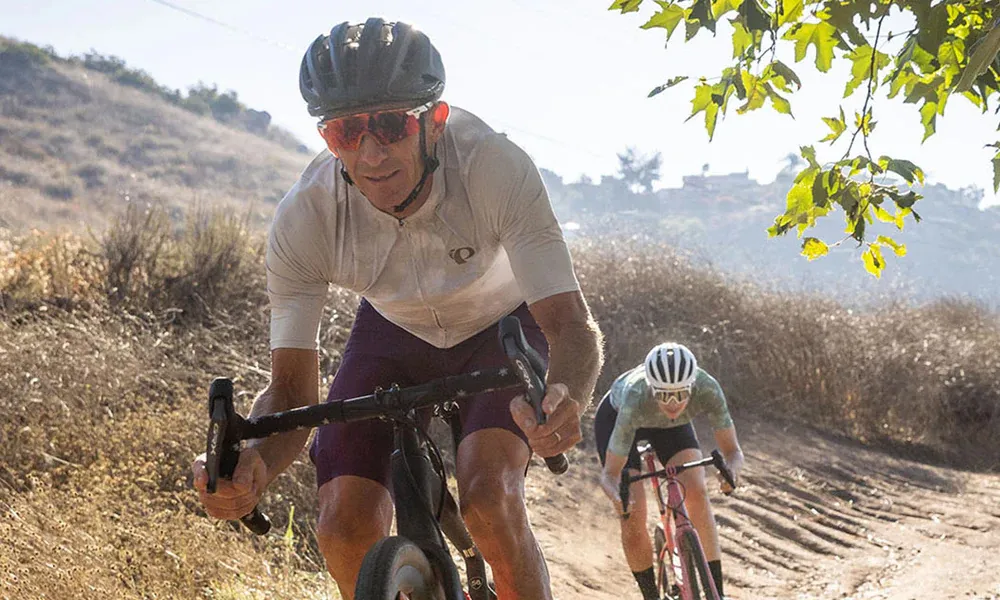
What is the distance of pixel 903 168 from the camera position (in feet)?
10.1

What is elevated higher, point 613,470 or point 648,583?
point 613,470

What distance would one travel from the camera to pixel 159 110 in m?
70.1

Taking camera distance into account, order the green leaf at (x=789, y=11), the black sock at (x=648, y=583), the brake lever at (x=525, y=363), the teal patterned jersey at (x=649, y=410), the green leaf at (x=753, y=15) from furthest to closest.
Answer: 1. the black sock at (x=648, y=583)
2. the teal patterned jersey at (x=649, y=410)
3. the green leaf at (x=789, y=11)
4. the green leaf at (x=753, y=15)
5. the brake lever at (x=525, y=363)

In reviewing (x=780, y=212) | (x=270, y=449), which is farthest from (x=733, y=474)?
(x=780, y=212)

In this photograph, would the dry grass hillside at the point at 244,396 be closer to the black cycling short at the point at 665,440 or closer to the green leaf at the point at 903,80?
the black cycling short at the point at 665,440

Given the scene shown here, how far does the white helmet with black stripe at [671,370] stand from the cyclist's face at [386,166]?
10.4ft

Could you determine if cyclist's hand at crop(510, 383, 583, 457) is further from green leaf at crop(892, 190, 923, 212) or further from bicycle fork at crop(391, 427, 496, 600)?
green leaf at crop(892, 190, 923, 212)

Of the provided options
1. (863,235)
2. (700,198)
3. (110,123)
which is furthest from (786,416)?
(700,198)

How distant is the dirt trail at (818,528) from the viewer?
893 cm

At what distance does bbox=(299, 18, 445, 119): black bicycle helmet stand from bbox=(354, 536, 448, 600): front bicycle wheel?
1302 millimetres

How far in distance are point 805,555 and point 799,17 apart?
8.17 metres

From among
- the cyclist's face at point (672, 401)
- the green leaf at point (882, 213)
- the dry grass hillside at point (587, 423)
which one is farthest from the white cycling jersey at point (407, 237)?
the cyclist's face at point (672, 401)

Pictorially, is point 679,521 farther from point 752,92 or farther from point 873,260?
point 752,92

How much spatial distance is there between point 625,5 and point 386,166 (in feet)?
2.81
